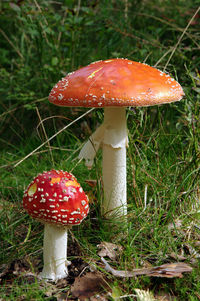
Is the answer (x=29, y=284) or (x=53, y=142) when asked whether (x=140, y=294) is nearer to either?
(x=29, y=284)

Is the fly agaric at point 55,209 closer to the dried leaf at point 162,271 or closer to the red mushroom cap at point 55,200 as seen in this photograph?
the red mushroom cap at point 55,200

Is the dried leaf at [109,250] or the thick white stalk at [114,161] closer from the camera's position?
the dried leaf at [109,250]

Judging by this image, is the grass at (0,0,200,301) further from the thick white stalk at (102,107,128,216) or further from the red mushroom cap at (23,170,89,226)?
the red mushroom cap at (23,170,89,226)

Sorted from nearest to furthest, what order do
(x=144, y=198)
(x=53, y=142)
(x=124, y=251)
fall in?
(x=124, y=251) < (x=144, y=198) < (x=53, y=142)

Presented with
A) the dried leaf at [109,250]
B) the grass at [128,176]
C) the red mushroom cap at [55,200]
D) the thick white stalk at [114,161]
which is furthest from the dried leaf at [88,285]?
the thick white stalk at [114,161]

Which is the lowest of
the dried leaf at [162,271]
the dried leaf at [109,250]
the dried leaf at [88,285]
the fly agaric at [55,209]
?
the dried leaf at [88,285]

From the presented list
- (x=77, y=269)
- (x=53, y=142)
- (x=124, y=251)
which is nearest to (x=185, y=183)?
(x=124, y=251)

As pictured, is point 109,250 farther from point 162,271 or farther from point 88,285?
point 162,271
